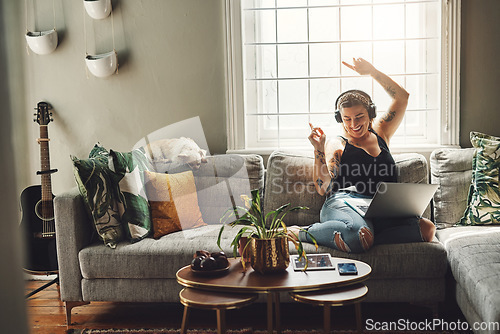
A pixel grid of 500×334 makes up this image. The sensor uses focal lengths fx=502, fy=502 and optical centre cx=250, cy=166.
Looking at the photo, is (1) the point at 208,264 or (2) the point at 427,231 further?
(2) the point at 427,231

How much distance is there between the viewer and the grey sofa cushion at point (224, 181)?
10.6 ft

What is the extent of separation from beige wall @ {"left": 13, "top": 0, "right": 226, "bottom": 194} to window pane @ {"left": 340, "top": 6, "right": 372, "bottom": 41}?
870mm

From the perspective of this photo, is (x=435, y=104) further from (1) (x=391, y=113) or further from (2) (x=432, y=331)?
(2) (x=432, y=331)

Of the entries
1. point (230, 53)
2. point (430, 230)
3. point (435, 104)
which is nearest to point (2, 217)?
point (430, 230)

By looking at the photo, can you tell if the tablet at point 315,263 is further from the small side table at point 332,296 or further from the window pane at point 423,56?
the window pane at point 423,56

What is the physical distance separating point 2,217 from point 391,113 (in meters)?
3.08

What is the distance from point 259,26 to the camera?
3641 millimetres

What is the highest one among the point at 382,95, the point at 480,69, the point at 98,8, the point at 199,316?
the point at 98,8

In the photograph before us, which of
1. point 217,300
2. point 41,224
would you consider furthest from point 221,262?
point 41,224

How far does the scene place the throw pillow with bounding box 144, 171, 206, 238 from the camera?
2.96 metres

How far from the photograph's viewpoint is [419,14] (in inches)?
139

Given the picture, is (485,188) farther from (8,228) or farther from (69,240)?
(8,228)

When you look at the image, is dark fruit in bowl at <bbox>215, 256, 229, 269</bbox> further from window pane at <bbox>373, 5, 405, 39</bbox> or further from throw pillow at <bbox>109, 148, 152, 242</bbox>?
window pane at <bbox>373, 5, 405, 39</bbox>

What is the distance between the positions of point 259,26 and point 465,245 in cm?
206
